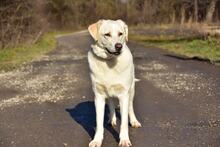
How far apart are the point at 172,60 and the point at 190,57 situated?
0.82 meters

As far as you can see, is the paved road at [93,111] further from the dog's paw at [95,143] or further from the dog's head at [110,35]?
the dog's head at [110,35]

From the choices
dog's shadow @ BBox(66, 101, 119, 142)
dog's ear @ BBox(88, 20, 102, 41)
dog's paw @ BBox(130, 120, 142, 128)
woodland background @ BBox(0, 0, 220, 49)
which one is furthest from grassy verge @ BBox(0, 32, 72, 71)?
dog's ear @ BBox(88, 20, 102, 41)

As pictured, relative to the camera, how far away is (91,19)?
55.9m

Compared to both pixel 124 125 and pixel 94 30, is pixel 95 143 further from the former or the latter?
pixel 94 30

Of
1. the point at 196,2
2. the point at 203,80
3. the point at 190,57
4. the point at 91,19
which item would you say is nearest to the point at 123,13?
the point at 91,19

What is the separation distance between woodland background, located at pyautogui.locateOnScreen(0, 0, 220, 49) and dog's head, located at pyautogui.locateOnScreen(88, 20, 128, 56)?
16.6 m

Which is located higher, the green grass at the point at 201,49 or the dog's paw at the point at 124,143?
the dog's paw at the point at 124,143

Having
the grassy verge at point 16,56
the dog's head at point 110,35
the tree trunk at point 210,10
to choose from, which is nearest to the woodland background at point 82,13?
the tree trunk at point 210,10

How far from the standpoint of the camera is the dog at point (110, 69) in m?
5.71

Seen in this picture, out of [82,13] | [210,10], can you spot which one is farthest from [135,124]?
[82,13]

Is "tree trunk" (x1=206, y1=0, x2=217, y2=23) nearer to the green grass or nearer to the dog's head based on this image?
the green grass

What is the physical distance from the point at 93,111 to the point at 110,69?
7.34ft

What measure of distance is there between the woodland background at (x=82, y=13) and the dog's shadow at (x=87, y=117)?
14009mm

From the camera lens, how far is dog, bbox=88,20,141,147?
5.71m
